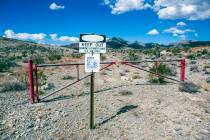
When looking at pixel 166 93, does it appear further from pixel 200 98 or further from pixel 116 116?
pixel 116 116

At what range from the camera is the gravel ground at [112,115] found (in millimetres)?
9070

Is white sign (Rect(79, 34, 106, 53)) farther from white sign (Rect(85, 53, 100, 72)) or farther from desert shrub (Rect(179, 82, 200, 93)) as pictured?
desert shrub (Rect(179, 82, 200, 93))

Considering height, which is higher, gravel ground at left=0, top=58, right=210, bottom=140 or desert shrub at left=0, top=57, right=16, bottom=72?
desert shrub at left=0, top=57, right=16, bottom=72

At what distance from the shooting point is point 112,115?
1042 cm

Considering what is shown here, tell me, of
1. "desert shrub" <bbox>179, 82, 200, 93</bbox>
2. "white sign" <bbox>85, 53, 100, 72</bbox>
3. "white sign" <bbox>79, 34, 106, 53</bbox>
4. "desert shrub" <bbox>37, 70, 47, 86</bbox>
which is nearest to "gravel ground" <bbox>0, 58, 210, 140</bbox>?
A: "desert shrub" <bbox>179, 82, 200, 93</bbox>

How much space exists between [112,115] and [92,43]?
2.82 m

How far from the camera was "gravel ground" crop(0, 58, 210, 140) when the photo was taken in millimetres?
9070

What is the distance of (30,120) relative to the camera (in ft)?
33.1

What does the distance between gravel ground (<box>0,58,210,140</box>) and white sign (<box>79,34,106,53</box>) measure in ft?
7.82

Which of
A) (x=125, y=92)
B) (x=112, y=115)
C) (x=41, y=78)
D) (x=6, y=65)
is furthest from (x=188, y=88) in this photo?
A: (x=6, y=65)

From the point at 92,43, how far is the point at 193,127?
415cm

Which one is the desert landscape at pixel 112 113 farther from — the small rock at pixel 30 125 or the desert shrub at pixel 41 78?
the desert shrub at pixel 41 78

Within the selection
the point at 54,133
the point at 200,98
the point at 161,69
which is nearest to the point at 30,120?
the point at 54,133

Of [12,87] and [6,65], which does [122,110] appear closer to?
[12,87]
